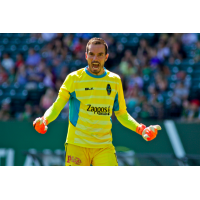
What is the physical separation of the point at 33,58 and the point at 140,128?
8947 mm

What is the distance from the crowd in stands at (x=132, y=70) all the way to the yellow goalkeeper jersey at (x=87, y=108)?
513cm

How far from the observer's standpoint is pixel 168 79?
422 inches

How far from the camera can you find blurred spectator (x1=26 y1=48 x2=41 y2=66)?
12359mm

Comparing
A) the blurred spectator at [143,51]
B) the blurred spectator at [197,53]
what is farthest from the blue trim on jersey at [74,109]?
the blurred spectator at [197,53]

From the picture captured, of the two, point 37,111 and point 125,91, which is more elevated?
point 125,91

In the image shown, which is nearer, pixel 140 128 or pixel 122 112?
pixel 140 128

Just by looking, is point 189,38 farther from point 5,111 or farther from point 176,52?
point 5,111

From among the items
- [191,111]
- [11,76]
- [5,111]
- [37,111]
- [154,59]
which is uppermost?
[154,59]

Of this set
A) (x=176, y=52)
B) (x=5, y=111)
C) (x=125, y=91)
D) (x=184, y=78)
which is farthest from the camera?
(x=176, y=52)

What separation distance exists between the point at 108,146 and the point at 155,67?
7.12 meters

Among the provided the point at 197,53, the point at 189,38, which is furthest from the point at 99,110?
the point at 189,38

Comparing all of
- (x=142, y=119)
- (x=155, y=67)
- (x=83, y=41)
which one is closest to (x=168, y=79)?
(x=155, y=67)

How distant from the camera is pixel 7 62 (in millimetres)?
12883

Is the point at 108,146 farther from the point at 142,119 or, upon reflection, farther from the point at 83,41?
the point at 83,41
